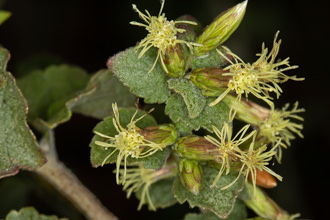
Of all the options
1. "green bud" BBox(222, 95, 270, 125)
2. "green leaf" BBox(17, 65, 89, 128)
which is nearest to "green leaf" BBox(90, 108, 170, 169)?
"green bud" BBox(222, 95, 270, 125)

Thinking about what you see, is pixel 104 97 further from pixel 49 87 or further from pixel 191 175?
pixel 191 175

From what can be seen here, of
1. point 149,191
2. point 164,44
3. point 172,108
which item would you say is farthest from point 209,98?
point 149,191

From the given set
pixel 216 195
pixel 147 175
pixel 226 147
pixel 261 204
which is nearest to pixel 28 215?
pixel 147 175

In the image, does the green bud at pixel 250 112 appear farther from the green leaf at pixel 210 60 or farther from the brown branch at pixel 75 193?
the brown branch at pixel 75 193

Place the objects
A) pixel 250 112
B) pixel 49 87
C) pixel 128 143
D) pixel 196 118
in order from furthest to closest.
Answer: pixel 49 87
pixel 250 112
pixel 196 118
pixel 128 143

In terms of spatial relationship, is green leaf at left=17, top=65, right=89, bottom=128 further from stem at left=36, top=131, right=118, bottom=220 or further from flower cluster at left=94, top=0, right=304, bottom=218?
flower cluster at left=94, top=0, right=304, bottom=218

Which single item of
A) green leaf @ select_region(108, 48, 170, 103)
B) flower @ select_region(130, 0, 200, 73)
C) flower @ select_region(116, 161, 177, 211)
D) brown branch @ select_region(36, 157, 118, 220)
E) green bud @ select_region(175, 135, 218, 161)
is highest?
flower @ select_region(130, 0, 200, 73)
